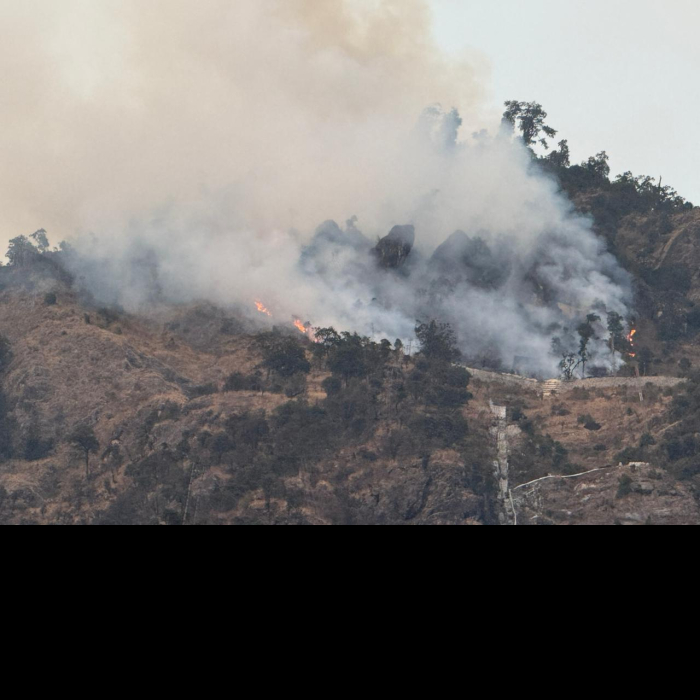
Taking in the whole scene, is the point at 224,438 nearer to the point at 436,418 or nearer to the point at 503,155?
the point at 436,418

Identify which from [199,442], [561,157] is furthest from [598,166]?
[199,442]

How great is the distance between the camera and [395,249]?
15588 centimetres

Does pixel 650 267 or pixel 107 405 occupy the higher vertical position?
pixel 650 267

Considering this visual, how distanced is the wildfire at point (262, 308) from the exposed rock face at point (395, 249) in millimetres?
16891

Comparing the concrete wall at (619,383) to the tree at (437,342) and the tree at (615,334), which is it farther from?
the tree at (437,342)

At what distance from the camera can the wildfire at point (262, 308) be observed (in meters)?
147

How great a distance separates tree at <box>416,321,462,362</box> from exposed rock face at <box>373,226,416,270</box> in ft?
54.3

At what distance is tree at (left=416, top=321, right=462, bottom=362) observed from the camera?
430 feet

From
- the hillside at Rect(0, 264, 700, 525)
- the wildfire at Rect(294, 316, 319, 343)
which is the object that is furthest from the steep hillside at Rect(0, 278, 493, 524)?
the wildfire at Rect(294, 316, 319, 343)

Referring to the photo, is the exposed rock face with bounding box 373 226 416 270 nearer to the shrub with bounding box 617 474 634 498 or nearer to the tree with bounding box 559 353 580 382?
the tree with bounding box 559 353 580 382
